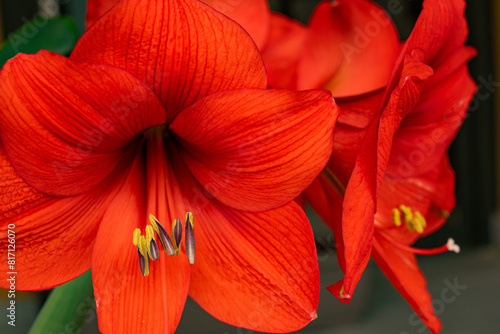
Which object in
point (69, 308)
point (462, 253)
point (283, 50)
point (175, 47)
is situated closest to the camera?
point (175, 47)

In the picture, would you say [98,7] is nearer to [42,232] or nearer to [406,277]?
[42,232]

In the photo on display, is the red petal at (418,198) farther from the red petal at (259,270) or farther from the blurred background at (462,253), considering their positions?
the blurred background at (462,253)

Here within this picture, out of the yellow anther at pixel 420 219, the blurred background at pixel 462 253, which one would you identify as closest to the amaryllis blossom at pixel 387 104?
the yellow anther at pixel 420 219

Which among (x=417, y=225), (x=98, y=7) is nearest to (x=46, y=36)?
(x=98, y=7)

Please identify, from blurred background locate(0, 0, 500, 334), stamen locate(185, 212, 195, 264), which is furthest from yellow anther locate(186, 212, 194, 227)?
blurred background locate(0, 0, 500, 334)

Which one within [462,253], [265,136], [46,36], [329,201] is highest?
[46,36]

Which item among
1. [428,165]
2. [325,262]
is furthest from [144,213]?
[325,262]
